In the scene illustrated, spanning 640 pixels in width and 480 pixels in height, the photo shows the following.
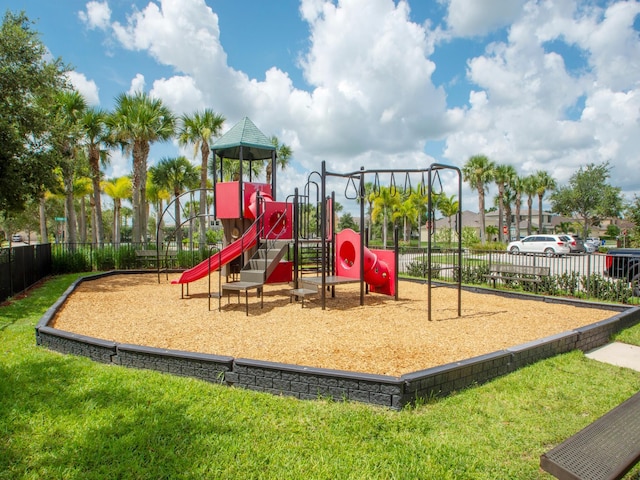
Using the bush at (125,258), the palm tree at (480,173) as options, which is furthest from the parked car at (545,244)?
the bush at (125,258)

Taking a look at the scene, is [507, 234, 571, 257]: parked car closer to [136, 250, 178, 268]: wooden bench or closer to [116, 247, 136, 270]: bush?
[136, 250, 178, 268]: wooden bench

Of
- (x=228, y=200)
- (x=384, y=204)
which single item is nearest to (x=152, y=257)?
(x=228, y=200)

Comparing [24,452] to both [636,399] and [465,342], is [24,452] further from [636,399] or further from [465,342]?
[465,342]

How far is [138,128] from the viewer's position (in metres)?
21.5

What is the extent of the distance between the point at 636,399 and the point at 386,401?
194 cm

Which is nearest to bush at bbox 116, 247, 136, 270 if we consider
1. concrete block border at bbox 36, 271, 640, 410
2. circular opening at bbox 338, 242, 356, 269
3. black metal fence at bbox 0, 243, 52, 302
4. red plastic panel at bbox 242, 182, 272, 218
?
black metal fence at bbox 0, 243, 52, 302

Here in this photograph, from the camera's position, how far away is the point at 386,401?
11.7 feet

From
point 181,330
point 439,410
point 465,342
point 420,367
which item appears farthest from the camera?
point 181,330

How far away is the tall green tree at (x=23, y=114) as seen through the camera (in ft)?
37.2

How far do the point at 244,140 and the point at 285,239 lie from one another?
3894mm

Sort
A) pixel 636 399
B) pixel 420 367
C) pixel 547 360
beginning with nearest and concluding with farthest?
1. pixel 636 399
2. pixel 420 367
3. pixel 547 360

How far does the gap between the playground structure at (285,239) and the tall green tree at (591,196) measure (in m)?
43.6

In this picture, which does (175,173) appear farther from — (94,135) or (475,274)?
(475,274)

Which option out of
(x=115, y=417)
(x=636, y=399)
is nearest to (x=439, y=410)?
(x=636, y=399)
